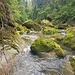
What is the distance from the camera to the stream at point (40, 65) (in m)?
8.60

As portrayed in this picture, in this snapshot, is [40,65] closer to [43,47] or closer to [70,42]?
[43,47]

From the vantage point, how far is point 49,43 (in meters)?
13.0

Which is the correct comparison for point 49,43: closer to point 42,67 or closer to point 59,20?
point 42,67

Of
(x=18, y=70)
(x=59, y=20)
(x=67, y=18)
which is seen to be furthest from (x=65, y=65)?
(x=59, y=20)

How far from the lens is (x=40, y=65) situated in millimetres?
9828

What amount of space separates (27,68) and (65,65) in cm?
246

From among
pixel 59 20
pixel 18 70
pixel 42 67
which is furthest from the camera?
pixel 59 20

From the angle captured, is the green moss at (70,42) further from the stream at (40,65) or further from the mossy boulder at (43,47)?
the stream at (40,65)

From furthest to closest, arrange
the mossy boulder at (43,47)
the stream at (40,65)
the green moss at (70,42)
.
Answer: the green moss at (70,42)
the mossy boulder at (43,47)
the stream at (40,65)

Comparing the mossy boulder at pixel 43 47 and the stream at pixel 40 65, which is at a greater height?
the mossy boulder at pixel 43 47

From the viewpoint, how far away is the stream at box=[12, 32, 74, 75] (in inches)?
339

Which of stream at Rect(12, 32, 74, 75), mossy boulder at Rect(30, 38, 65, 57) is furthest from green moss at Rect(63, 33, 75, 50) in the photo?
stream at Rect(12, 32, 74, 75)

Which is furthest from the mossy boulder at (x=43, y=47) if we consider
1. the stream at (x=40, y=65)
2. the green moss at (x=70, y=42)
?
the green moss at (x=70, y=42)

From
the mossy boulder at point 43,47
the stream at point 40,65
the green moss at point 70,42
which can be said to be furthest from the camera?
the green moss at point 70,42
